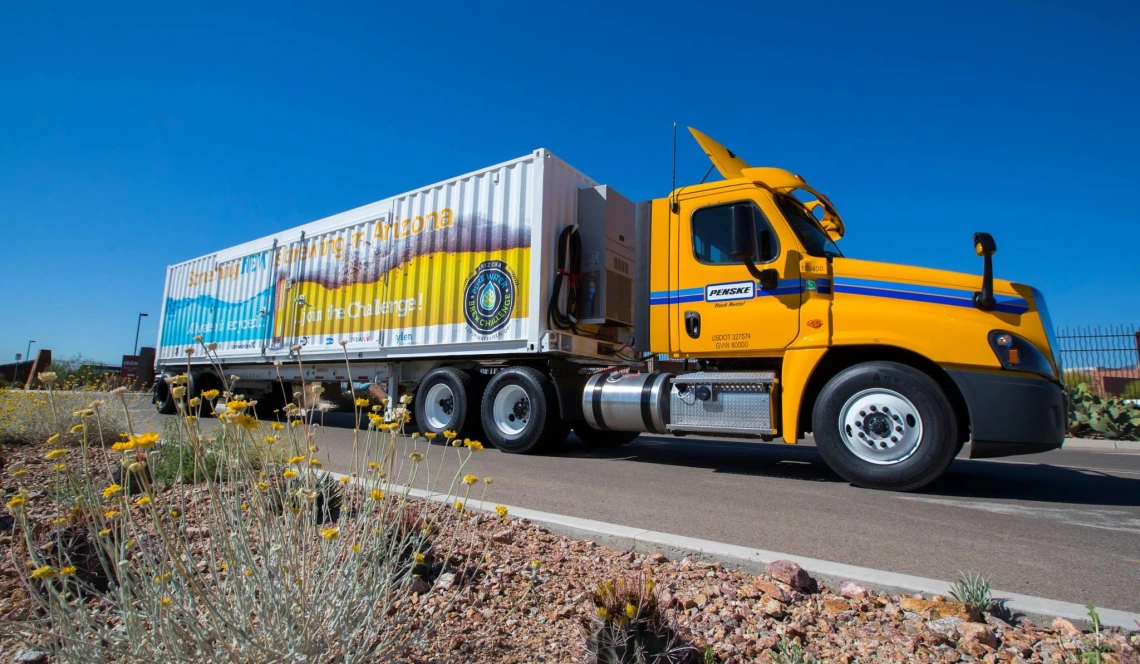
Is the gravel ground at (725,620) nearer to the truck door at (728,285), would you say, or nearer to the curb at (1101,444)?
the truck door at (728,285)

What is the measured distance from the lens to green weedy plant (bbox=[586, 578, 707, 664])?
5.35 ft

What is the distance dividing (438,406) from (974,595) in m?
6.58

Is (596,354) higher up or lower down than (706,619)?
higher up

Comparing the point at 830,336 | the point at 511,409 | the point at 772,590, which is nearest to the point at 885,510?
the point at 830,336

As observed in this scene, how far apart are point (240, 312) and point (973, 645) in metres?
12.3

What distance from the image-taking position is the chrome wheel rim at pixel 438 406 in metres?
7.73

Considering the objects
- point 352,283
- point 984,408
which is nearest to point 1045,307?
point 984,408

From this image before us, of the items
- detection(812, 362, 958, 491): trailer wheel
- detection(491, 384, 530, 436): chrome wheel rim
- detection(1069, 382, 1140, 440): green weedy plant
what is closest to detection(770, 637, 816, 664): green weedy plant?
detection(812, 362, 958, 491): trailer wheel

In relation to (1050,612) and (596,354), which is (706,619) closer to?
(1050,612)

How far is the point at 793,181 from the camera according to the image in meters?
6.01

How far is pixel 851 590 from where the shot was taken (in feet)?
7.59

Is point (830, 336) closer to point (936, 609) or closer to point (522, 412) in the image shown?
point (936, 609)

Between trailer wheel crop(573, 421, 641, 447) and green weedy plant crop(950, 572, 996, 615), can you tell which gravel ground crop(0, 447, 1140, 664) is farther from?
trailer wheel crop(573, 421, 641, 447)

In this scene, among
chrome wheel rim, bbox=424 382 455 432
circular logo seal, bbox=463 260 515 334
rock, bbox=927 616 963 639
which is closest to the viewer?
rock, bbox=927 616 963 639
